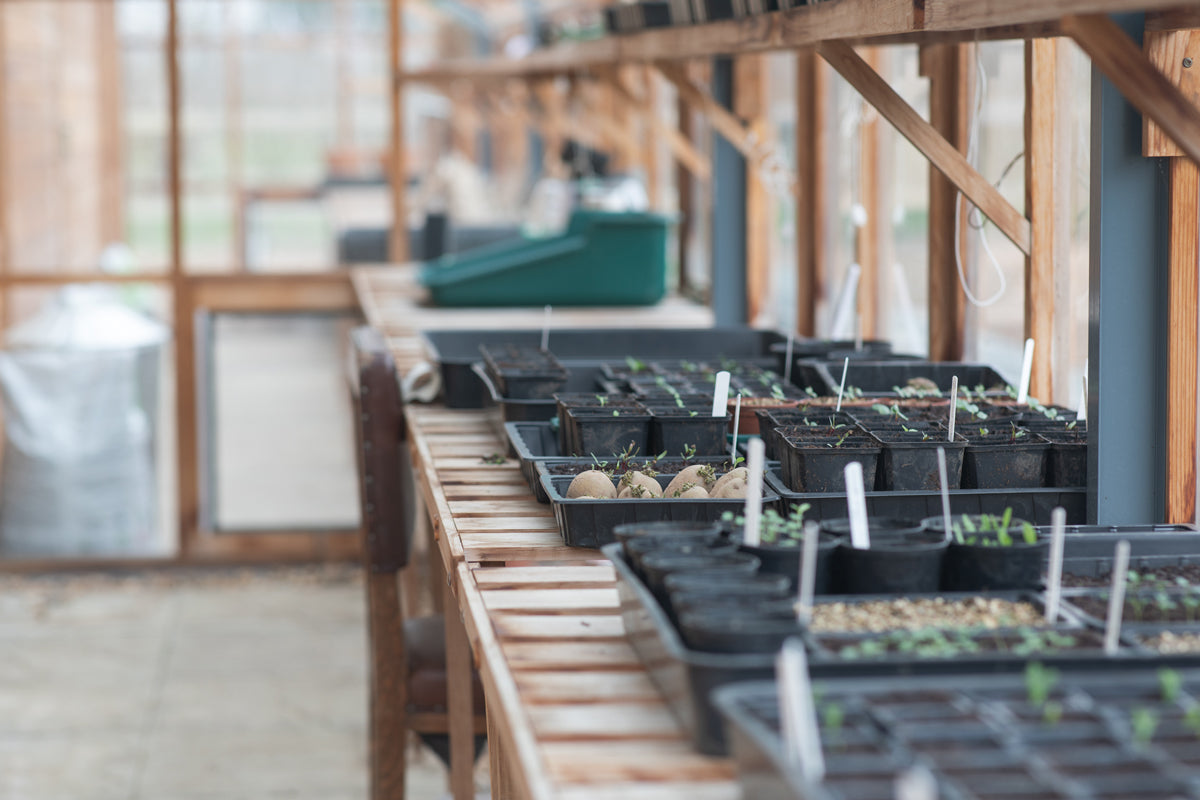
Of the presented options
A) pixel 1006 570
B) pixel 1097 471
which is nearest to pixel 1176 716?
pixel 1006 570

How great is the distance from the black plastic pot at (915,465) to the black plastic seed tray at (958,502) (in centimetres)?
4

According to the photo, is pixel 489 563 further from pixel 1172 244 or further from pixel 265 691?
pixel 265 691

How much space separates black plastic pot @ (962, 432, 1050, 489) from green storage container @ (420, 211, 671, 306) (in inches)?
101

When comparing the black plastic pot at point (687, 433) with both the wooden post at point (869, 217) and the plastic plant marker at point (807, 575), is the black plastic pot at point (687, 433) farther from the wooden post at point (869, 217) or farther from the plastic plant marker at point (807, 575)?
the wooden post at point (869, 217)

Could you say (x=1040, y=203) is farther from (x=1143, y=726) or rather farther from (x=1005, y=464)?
(x=1143, y=726)

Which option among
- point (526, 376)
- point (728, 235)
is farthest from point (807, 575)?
point (728, 235)

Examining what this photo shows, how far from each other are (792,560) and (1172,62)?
0.91 meters

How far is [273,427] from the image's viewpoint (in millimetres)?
6246

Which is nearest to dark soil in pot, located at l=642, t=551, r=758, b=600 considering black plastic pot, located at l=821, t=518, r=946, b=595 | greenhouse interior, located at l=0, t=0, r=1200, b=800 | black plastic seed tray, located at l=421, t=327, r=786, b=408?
greenhouse interior, located at l=0, t=0, r=1200, b=800

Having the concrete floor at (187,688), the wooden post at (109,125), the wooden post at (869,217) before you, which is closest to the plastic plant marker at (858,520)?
the wooden post at (869,217)

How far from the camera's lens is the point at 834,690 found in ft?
4.21

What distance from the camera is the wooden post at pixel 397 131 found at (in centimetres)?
620

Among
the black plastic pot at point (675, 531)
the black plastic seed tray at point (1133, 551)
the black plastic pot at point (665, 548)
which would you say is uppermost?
the black plastic pot at point (675, 531)

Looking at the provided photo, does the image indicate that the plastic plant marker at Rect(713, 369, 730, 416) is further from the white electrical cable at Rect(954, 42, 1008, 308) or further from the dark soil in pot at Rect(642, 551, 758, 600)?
the dark soil in pot at Rect(642, 551, 758, 600)
